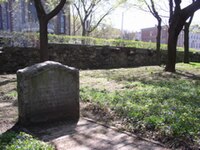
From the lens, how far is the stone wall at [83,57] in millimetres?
11330

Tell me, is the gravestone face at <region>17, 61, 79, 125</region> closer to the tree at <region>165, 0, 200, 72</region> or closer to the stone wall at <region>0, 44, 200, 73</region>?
the stone wall at <region>0, 44, 200, 73</region>

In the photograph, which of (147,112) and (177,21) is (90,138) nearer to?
(147,112)

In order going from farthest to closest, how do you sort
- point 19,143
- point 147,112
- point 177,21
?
point 177,21 < point 147,112 < point 19,143

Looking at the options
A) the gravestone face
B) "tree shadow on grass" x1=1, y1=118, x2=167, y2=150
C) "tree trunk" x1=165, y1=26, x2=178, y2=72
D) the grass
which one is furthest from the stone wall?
"tree shadow on grass" x1=1, y1=118, x2=167, y2=150

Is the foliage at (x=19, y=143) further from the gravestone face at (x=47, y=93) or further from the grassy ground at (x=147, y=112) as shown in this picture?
the gravestone face at (x=47, y=93)

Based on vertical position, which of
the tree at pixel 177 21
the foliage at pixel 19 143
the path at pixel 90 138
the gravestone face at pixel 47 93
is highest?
the tree at pixel 177 21

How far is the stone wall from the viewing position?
11.3 m

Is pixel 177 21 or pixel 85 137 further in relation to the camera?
pixel 177 21

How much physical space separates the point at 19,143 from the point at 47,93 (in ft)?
4.39

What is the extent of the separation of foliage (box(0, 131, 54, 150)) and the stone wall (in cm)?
802

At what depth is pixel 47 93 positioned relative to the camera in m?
4.43

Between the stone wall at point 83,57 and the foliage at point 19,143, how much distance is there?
26.3 ft

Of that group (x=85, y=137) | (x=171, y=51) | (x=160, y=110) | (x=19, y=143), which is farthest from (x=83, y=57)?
(x=19, y=143)

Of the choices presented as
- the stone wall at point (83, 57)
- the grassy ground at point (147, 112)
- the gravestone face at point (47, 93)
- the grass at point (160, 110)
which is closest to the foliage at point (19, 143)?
the grassy ground at point (147, 112)
